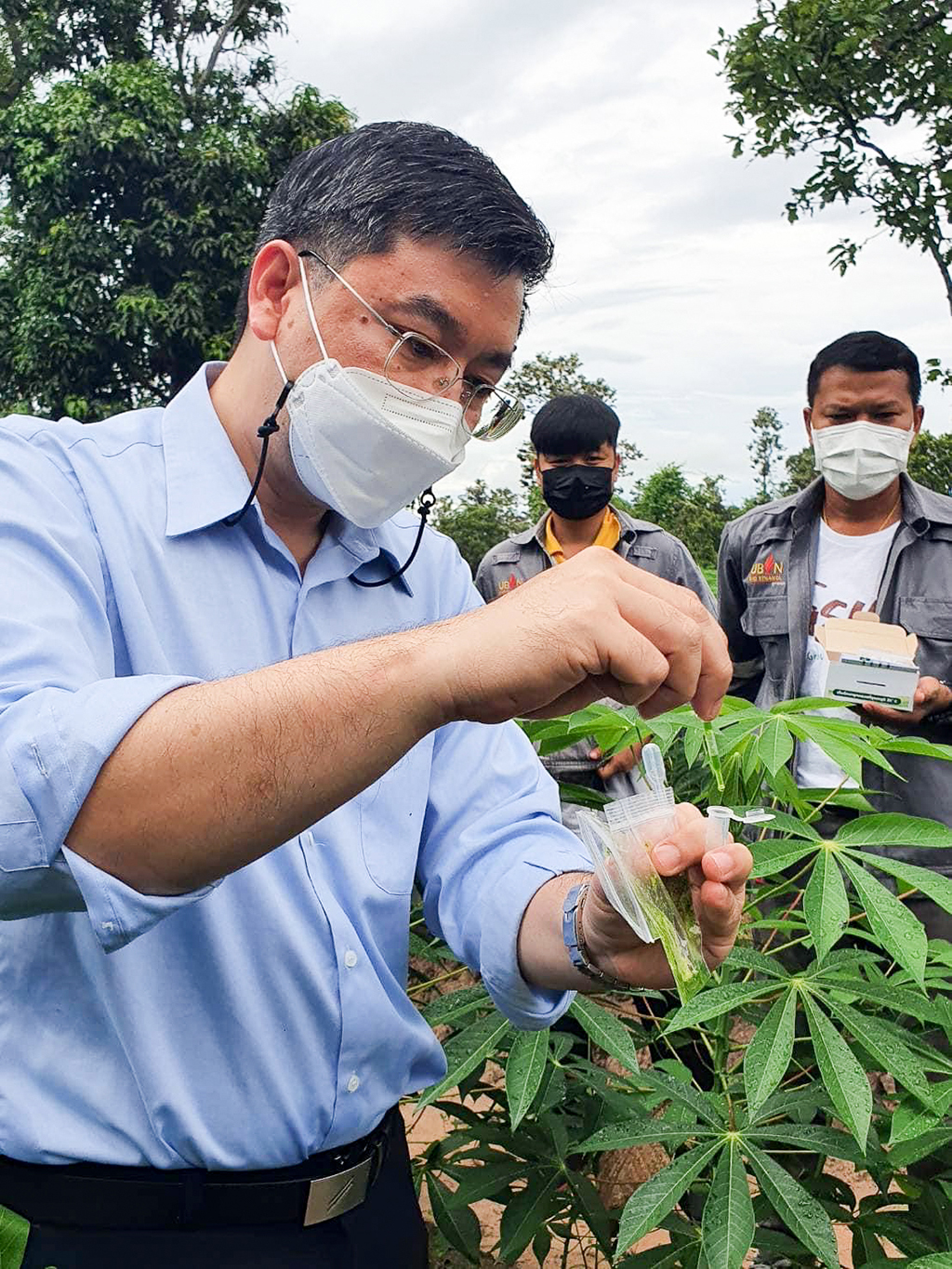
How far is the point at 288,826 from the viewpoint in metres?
0.91

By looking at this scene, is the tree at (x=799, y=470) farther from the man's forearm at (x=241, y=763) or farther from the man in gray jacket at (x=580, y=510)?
the man's forearm at (x=241, y=763)

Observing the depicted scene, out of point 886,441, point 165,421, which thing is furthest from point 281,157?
point 165,421

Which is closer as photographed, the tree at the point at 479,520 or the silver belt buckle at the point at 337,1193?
the silver belt buckle at the point at 337,1193

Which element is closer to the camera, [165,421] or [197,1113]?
[197,1113]

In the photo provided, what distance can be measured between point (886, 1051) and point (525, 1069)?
0.44m

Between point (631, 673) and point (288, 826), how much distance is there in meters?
0.28

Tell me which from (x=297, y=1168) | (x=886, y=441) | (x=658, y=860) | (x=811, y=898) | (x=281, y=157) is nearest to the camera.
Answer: (x=658, y=860)

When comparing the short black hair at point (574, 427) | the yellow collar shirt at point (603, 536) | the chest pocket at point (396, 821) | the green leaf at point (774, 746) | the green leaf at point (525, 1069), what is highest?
the short black hair at point (574, 427)

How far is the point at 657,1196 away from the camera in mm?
1478

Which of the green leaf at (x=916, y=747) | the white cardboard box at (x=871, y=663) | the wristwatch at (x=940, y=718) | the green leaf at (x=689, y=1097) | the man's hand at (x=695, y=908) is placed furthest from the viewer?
the wristwatch at (x=940, y=718)

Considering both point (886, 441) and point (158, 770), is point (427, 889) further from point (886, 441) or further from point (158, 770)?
point (886, 441)

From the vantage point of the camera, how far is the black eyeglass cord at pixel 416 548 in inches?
60.2

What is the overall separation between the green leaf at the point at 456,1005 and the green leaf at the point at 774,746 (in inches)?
20.1

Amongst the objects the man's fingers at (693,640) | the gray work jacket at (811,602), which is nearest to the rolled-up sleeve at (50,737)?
the man's fingers at (693,640)
